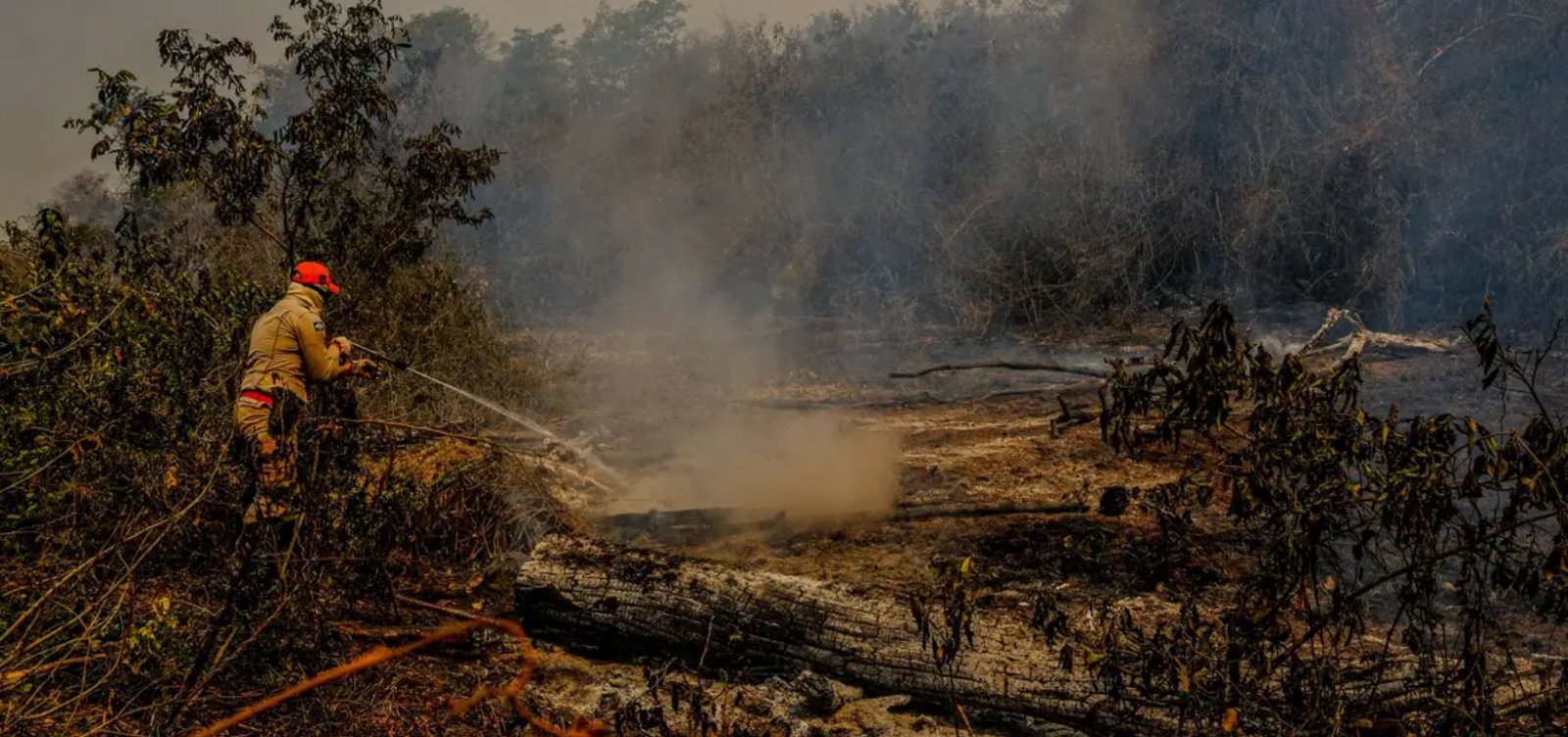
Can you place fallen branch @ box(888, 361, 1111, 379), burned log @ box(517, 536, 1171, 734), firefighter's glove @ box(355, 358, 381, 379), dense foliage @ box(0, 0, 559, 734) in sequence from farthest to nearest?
1. fallen branch @ box(888, 361, 1111, 379)
2. firefighter's glove @ box(355, 358, 381, 379)
3. dense foliage @ box(0, 0, 559, 734)
4. burned log @ box(517, 536, 1171, 734)

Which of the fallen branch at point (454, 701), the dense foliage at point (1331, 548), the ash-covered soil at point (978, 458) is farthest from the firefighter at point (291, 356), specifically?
the dense foliage at point (1331, 548)

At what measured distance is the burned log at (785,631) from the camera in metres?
3.55

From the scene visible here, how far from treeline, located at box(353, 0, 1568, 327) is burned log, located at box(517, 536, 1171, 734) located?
23.4ft

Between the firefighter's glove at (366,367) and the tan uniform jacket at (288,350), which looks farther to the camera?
the firefighter's glove at (366,367)

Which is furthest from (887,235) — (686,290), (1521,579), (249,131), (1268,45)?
(1521,579)

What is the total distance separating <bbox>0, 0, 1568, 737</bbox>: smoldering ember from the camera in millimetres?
3176

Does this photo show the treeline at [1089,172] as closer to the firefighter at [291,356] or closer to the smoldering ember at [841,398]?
the smoldering ember at [841,398]

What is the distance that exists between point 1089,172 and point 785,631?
8.84m

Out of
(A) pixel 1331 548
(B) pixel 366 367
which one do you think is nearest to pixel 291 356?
(B) pixel 366 367

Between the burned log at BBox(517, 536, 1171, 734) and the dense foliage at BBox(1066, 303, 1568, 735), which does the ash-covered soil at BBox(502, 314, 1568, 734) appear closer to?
the burned log at BBox(517, 536, 1171, 734)

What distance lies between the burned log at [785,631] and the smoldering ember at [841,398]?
0.8 inches

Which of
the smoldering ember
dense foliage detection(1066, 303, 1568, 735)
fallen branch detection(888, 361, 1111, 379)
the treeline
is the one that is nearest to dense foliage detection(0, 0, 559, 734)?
the smoldering ember

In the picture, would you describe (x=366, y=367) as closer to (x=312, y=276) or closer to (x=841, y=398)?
(x=312, y=276)

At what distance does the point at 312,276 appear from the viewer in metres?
5.15
